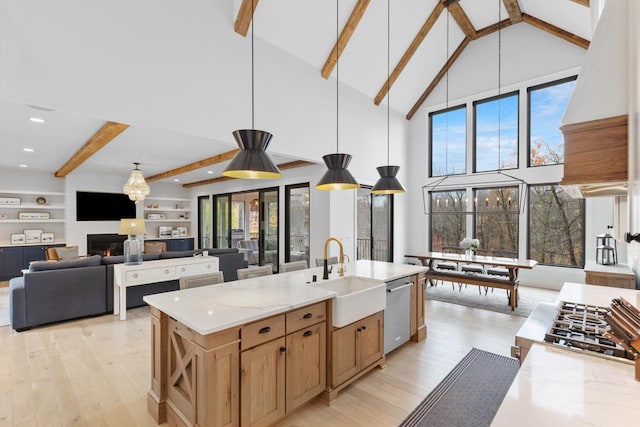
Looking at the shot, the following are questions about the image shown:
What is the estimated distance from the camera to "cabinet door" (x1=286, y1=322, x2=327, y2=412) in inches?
84.9

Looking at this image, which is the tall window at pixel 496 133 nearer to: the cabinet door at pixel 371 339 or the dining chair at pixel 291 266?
the dining chair at pixel 291 266

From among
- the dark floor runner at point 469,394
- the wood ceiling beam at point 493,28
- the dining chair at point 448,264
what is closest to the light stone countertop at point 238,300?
the dark floor runner at point 469,394

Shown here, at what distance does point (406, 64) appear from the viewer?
6531 mm

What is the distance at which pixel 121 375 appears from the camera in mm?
2873

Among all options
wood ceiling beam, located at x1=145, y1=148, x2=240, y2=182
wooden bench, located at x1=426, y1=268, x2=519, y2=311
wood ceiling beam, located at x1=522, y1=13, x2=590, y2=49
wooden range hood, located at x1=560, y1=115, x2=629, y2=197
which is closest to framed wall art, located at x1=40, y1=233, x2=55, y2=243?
wood ceiling beam, located at x1=145, y1=148, x2=240, y2=182

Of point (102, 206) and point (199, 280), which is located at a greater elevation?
point (102, 206)

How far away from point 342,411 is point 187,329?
4.45ft

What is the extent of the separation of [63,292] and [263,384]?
154 inches

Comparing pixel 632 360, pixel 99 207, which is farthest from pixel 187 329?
pixel 99 207

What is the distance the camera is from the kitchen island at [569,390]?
0.95 m

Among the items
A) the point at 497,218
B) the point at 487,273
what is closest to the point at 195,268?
the point at 487,273

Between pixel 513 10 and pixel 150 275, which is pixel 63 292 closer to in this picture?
pixel 150 275

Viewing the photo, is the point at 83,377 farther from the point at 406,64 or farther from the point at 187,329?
the point at 406,64

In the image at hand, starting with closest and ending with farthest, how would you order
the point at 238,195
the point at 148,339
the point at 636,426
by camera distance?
the point at 636,426 → the point at 148,339 → the point at 238,195
